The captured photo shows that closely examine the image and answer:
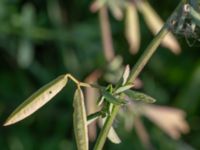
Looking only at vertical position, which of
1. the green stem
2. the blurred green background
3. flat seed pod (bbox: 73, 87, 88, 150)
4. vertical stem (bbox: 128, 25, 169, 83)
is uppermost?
vertical stem (bbox: 128, 25, 169, 83)

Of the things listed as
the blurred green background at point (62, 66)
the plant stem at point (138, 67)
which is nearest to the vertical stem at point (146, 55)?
the plant stem at point (138, 67)

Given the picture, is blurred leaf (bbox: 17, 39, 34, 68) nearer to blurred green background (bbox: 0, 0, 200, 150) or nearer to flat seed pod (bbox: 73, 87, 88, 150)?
blurred green background (bbox: 0, 0, 200, 150)

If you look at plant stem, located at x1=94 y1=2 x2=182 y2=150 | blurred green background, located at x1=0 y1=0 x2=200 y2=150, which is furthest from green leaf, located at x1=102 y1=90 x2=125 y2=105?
blurred green background, located at x1=0 y1=0 x2=200 y2=150

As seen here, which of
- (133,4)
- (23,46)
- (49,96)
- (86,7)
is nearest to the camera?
(49,96)

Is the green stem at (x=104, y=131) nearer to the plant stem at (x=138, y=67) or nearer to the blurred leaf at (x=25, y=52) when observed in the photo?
the plant stem at (x=138, y=67)

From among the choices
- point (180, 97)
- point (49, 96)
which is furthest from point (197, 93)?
point (49, 96)

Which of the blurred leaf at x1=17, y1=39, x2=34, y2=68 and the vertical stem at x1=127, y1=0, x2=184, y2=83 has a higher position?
the vertical stem at x1=127, y1=0, x2=184, y2=83

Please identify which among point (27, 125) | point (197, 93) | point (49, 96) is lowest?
point (197, 93)

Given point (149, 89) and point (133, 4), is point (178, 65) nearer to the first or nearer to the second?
point (149, 89)
